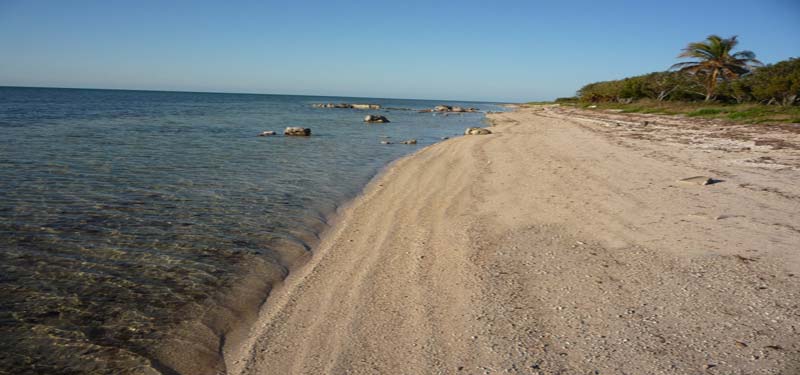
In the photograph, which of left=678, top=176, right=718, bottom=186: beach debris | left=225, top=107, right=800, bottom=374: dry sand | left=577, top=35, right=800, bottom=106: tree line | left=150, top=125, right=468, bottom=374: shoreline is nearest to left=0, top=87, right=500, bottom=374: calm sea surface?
left=150, top=125, right=468, bottom=374: shoreline

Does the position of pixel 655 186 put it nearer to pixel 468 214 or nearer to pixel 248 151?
pixel 468 214

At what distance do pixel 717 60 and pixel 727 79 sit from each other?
234 cm

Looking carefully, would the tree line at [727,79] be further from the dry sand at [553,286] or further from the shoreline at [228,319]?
the shoreline at [228,319]

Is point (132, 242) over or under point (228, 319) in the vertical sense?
over

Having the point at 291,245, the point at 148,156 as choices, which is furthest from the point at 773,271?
the point at 148,156

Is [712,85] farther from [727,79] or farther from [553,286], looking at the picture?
[553,286]

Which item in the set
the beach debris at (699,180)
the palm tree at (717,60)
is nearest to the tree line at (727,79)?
the palm tree at (717,60)

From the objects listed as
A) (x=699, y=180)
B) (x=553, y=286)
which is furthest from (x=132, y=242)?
(x=699, y=180)

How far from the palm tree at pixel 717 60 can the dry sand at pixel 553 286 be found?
37.8 meters

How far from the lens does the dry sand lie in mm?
3590

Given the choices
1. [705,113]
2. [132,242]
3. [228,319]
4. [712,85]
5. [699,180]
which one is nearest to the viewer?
[228,319]

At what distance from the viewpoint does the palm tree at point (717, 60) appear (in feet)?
128

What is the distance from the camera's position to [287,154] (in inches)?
700

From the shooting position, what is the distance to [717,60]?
3941 centimetres
